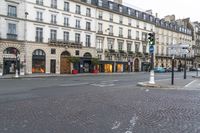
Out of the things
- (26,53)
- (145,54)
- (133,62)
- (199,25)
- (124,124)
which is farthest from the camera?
(199,25)

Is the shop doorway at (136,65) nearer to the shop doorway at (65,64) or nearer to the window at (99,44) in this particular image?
the window at (99,44)

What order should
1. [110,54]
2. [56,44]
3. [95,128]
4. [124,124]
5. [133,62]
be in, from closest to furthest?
[95,128] → [124,124] → [56,44] → [110,54] → [133,62]

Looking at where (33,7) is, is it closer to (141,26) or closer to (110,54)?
(110,54)

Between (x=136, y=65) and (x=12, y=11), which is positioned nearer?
(x=12, y=11)

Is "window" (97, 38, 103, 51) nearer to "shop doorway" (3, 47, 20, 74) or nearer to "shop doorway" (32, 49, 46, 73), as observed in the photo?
"shop doorway" (32, 49, 46, 73)

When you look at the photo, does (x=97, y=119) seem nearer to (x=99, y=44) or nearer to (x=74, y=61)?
(x=74, y=61)

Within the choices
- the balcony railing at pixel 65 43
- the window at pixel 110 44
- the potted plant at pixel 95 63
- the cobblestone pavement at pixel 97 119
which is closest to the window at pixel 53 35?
the balcony railing at pixel 65 43

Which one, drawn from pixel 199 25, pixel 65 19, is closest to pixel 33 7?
pixel 65 19

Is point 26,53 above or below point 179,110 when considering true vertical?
above

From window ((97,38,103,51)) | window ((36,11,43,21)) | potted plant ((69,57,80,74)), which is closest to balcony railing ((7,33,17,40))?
window ((36,11,43,21))

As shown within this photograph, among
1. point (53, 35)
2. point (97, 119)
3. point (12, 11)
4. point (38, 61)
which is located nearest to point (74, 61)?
point (53, 35)

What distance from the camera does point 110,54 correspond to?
5069 cm

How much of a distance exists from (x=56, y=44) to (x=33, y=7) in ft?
24.1

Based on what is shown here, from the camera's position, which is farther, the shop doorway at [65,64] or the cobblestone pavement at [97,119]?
the shop doorway at [65,64]
